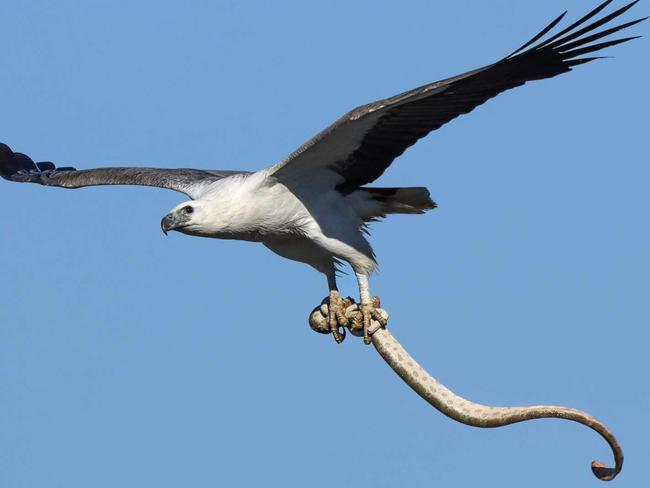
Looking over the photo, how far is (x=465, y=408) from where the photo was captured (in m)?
10.5

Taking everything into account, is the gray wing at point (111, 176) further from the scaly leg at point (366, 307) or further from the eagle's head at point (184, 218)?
the scaly leg at point (366, 307)

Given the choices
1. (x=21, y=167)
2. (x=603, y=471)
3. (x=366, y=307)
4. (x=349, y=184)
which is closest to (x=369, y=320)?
(x=366, y=307)

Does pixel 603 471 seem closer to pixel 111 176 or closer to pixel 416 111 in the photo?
pixel 416 111

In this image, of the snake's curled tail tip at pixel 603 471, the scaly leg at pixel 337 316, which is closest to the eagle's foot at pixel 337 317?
the scaly leg at pixel 337 316

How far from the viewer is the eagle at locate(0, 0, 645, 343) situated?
11.4 m

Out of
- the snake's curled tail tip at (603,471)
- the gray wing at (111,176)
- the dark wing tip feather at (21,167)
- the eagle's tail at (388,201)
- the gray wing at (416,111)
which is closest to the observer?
the snake's curled tail tip at (603,471)

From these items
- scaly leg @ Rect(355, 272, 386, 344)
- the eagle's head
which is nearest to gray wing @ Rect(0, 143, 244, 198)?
the eagle's head

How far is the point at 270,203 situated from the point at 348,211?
2.85ft

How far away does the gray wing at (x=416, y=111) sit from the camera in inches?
440

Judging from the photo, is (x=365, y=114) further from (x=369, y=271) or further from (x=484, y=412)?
(x=484, y=412)

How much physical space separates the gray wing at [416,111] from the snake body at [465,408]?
1.51 m

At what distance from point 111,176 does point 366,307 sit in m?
3.45

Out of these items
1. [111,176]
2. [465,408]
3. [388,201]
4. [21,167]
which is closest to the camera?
[465,408]

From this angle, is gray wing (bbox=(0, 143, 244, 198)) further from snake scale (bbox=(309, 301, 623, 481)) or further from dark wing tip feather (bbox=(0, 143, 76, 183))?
snake scale (bbox=(309, 301, 623, 481))
